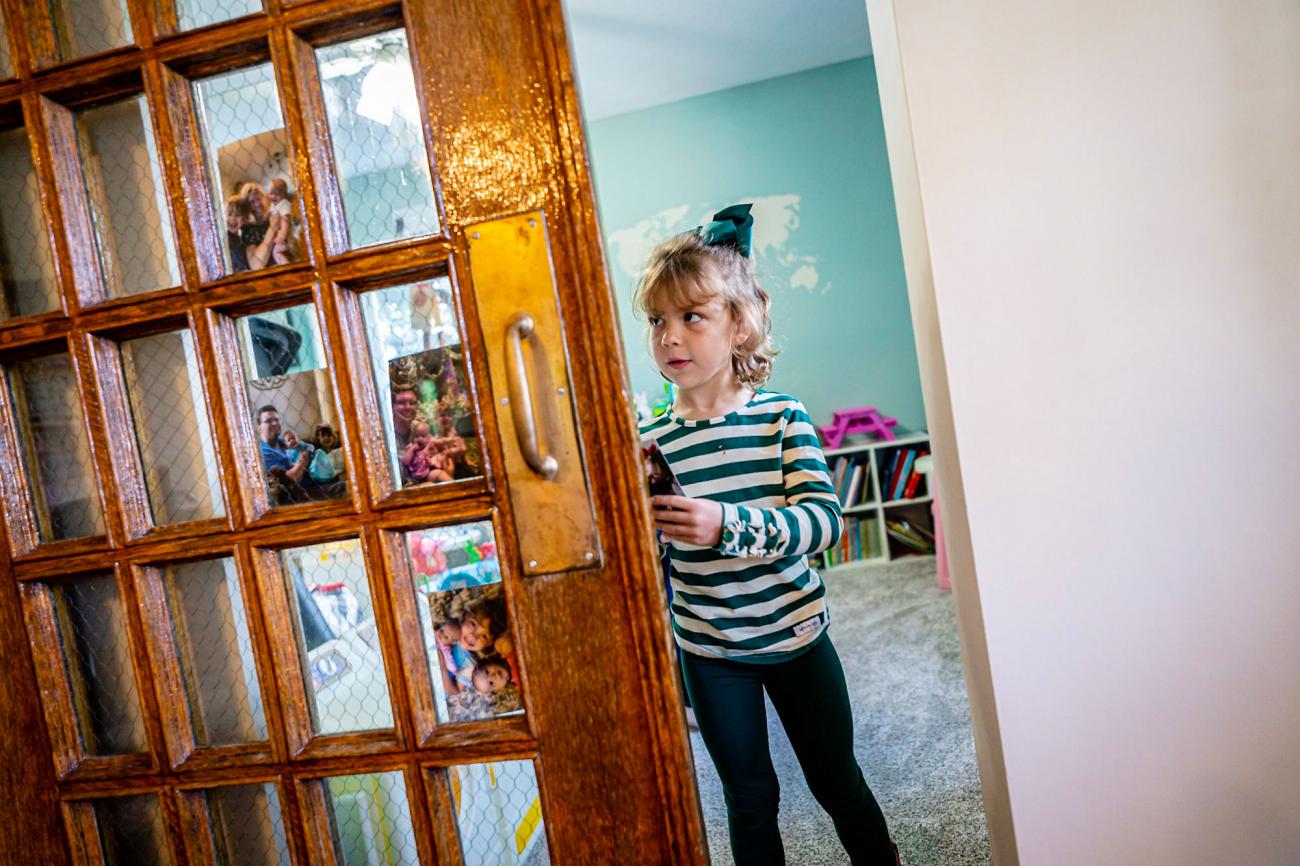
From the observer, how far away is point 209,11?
0.75 m

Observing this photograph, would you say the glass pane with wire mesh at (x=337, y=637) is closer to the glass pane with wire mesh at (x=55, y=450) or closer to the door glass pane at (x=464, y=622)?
the door glass pane at (x=464, y=622)

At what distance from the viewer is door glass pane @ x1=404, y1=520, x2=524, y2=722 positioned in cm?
74

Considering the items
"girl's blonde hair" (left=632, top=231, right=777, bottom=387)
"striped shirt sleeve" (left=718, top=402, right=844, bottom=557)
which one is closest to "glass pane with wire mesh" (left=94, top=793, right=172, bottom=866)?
"striped shirt sleeve" (left=718, top=402, right=844, bottom=557)

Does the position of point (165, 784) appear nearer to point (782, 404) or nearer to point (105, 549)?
point (105, 549)

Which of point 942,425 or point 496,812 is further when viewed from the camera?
point 942,425

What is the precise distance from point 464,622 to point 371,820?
0.83ft

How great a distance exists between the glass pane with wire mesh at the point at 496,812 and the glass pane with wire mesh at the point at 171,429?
0.40 meters

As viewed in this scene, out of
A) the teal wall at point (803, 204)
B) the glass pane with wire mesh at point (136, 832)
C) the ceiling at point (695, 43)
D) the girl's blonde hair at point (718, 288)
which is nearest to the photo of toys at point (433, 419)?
the glass pane with wire mesh at point (136, 832)

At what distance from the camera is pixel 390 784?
778 mm

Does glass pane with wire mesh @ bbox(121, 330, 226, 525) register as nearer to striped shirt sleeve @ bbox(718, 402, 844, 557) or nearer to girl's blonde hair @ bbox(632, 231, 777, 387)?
striped shirt sleeve @ bbox(718, 402, 844, 557)

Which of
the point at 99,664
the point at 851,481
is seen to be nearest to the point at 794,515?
the point at 99,664

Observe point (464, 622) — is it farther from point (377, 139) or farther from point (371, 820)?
point (377, 139)

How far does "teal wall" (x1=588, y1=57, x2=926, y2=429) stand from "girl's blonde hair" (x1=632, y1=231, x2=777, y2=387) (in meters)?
2.91

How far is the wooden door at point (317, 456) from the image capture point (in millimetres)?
702
